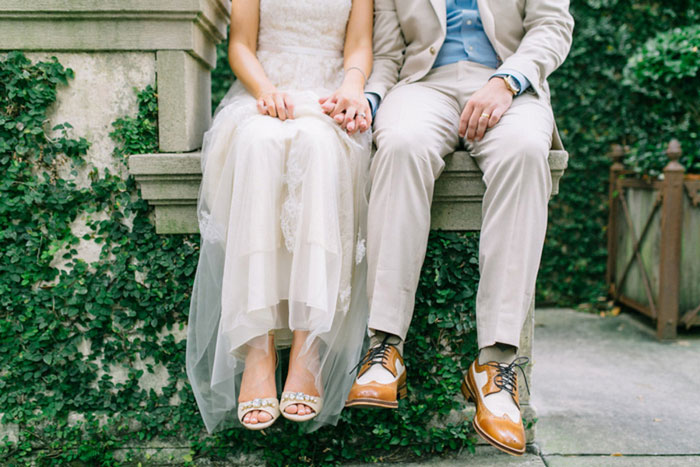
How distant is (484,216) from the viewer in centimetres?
190

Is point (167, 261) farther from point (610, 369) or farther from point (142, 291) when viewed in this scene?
point (610, 369)

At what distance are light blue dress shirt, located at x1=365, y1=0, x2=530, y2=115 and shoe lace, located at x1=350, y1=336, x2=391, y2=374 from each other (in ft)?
3.68

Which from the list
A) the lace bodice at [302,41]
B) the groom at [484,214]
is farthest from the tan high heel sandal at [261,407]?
the lace bodice at [302,41]

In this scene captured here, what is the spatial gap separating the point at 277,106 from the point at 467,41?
81 centimetres

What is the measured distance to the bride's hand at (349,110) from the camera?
2.00m

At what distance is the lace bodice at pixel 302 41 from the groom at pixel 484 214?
0.30 metres

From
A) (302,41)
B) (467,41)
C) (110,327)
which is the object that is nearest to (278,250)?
(110,327)

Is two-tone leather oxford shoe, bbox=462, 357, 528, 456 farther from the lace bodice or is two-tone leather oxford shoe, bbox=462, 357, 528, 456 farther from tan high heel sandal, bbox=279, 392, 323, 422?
the lace bodice

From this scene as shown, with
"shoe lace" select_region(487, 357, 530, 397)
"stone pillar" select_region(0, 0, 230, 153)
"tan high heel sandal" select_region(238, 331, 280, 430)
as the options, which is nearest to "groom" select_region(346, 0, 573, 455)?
"shoe lace" select_region(487, 357, 530, 397)

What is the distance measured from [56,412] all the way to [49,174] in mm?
857

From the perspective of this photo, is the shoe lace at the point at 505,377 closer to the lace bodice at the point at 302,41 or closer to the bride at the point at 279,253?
→ the bride at the point at 279,253

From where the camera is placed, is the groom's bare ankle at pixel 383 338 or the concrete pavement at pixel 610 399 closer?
the groom's bare ankle at pixel 383 338

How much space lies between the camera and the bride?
1814mm

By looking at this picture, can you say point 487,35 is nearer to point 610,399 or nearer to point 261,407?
point 261,407
